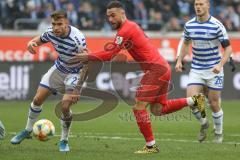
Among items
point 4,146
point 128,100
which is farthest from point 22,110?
point 4,146

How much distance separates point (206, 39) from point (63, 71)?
2745mm

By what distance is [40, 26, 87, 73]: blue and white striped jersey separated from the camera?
12.0 meters

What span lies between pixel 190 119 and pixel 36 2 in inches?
405

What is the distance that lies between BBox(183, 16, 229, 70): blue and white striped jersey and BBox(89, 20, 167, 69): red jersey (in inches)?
75.2

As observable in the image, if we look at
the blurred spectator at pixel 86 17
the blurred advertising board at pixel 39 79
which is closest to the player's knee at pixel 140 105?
the blurred advertising board at pixel 39 79

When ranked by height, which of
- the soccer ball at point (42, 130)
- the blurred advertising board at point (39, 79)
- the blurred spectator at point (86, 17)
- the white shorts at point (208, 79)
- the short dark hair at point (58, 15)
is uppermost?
the short dark hair at point (58, 15)

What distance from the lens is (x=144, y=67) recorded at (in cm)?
1187

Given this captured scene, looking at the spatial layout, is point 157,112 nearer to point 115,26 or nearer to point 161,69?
point 161,69

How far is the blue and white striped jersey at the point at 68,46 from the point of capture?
12.0 m

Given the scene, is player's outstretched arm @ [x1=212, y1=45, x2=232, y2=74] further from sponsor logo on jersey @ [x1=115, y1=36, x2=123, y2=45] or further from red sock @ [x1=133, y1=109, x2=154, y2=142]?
sponsor logo on jersey @ [x1=115, y1=36, x2=123, y2=45]

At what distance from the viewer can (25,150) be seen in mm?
11844

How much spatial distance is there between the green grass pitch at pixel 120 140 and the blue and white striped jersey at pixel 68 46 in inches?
54.0

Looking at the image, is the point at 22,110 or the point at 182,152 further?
the point at 22,110

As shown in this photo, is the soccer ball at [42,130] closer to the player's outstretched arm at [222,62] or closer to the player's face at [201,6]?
the player's outstretched arm at [222,62]
